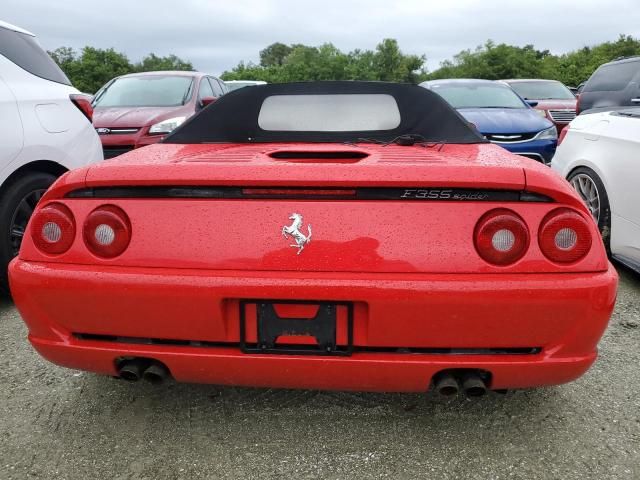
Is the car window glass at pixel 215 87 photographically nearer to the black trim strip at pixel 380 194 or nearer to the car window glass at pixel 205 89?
the car window glass at pixel 205 89

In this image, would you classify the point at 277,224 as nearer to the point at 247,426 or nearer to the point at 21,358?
the point at 247,426

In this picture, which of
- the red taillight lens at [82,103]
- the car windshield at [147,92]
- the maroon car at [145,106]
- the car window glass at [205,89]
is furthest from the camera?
the car window glass at [205,89]

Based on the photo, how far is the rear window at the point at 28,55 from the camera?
12.4 feet

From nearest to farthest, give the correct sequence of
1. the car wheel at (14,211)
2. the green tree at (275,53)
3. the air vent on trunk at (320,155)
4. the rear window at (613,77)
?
the air vent on trunk at (320,155) < the car wheel at (14,211) < the rear window at (613,77) < the green tree at (275,53)

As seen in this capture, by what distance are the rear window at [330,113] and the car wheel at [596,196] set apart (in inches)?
84.0

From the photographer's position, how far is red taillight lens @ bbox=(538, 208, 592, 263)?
1.76 meters

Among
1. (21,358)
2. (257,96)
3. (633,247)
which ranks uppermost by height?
(257,96)

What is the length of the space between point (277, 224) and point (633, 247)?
9.07 ft

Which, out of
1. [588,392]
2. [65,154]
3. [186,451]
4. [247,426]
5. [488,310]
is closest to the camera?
[488,310]

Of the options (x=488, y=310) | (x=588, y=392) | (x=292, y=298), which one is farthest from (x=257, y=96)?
(x=588, y=392)

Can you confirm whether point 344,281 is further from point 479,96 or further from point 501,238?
point 479,96

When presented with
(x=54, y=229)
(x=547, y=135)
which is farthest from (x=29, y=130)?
(x=547, y=135)

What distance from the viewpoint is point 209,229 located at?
178cm

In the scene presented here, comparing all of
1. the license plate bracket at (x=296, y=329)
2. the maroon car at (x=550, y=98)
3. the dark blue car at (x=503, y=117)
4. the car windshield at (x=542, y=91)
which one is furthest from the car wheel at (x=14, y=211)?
the car windshield at (x=542, y=91)
